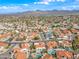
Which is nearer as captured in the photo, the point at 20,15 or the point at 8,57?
the point at 8,57

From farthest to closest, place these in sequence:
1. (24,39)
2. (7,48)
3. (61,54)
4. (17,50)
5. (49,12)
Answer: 1. (49,12)
2. (24,39)
3. (7,48)
4. (17,50)
5. (61,54)

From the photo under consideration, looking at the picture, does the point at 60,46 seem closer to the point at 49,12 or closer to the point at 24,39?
the point at 24,39

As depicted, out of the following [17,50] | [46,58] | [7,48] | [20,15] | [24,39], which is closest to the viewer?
[46,58]

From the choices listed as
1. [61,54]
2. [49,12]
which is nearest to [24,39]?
[61,54]

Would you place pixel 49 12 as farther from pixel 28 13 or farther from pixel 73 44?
pixel 73 44

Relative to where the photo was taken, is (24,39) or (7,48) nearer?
(7,48)

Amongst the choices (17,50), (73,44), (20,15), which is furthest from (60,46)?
(20,15)

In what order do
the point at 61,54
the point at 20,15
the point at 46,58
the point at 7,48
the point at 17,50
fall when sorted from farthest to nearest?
the point at 20,15 < the point at 7,48 < the point at 17,50 < the point at 61,54 < the point at 46,58

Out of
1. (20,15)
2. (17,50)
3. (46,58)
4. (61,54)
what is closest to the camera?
(46,58)
